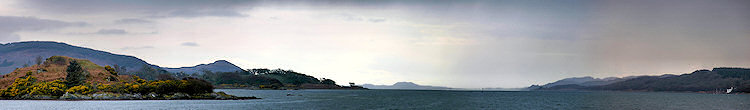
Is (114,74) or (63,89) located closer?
(63,89)

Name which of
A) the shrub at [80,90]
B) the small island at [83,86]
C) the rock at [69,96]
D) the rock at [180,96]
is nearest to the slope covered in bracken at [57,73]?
the small island at [83,86]

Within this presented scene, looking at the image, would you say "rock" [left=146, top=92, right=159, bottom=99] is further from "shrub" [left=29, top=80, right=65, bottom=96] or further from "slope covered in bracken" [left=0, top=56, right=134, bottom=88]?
"shrub" [left=29, top=80, right=65, bottom=96]

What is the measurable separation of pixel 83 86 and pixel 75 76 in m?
5.59

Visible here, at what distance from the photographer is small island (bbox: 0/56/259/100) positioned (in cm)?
12006

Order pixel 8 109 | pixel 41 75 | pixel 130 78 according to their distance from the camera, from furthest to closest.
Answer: pixel 130 78
pixel 41 75
pixel 8 109

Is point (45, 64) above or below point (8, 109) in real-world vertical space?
above

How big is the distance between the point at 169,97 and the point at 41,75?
28540mm

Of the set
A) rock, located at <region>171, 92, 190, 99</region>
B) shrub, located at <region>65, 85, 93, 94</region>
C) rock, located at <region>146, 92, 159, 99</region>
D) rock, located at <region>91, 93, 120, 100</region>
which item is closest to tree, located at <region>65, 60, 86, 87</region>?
shrub, located at <region>65, 85, 93, 94</region>

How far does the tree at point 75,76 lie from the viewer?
414ft

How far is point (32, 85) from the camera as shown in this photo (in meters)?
123

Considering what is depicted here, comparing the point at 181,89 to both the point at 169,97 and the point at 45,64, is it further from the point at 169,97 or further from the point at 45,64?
the point at 45,64

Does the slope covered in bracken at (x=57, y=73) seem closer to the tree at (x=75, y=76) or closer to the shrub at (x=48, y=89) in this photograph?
the tree at (x=75, y=76)

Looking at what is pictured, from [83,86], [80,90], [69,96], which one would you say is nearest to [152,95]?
[83,86]

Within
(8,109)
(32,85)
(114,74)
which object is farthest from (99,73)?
(8,109)
